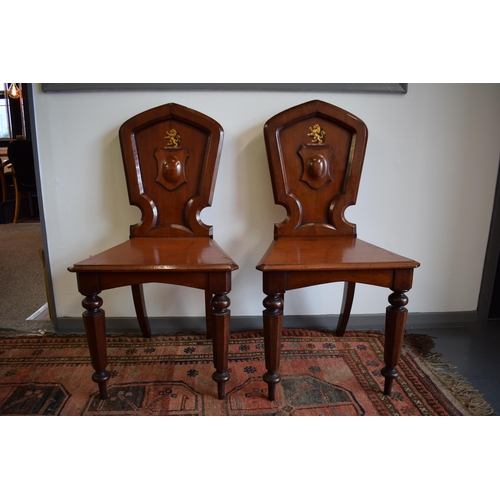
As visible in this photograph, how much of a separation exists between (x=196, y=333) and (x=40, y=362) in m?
0.62

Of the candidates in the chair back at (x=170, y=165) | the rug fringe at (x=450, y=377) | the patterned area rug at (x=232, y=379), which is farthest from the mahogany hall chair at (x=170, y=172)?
the rug fringe at (x=450, y=377)

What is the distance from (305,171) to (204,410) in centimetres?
93

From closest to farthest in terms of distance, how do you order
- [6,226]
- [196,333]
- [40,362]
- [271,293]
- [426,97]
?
[271,293] → [40,362] → [426,97] → [196,333] → [6,226]

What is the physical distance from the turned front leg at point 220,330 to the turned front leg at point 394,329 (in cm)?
50

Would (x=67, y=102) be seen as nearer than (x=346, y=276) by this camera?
No

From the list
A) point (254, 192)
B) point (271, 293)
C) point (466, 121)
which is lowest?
point (271, 293)

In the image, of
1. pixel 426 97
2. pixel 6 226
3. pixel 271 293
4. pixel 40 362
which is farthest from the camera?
pixel 6 226

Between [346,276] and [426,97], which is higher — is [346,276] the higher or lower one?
the lower one

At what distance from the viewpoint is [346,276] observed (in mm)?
1121

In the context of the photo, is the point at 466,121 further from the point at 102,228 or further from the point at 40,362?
the point at 40,362

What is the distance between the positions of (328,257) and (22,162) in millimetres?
4442

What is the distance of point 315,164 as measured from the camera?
4.76 feet

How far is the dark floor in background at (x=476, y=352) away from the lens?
→ 1.32 metres

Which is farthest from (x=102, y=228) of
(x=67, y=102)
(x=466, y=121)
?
(x=466, y=121)
